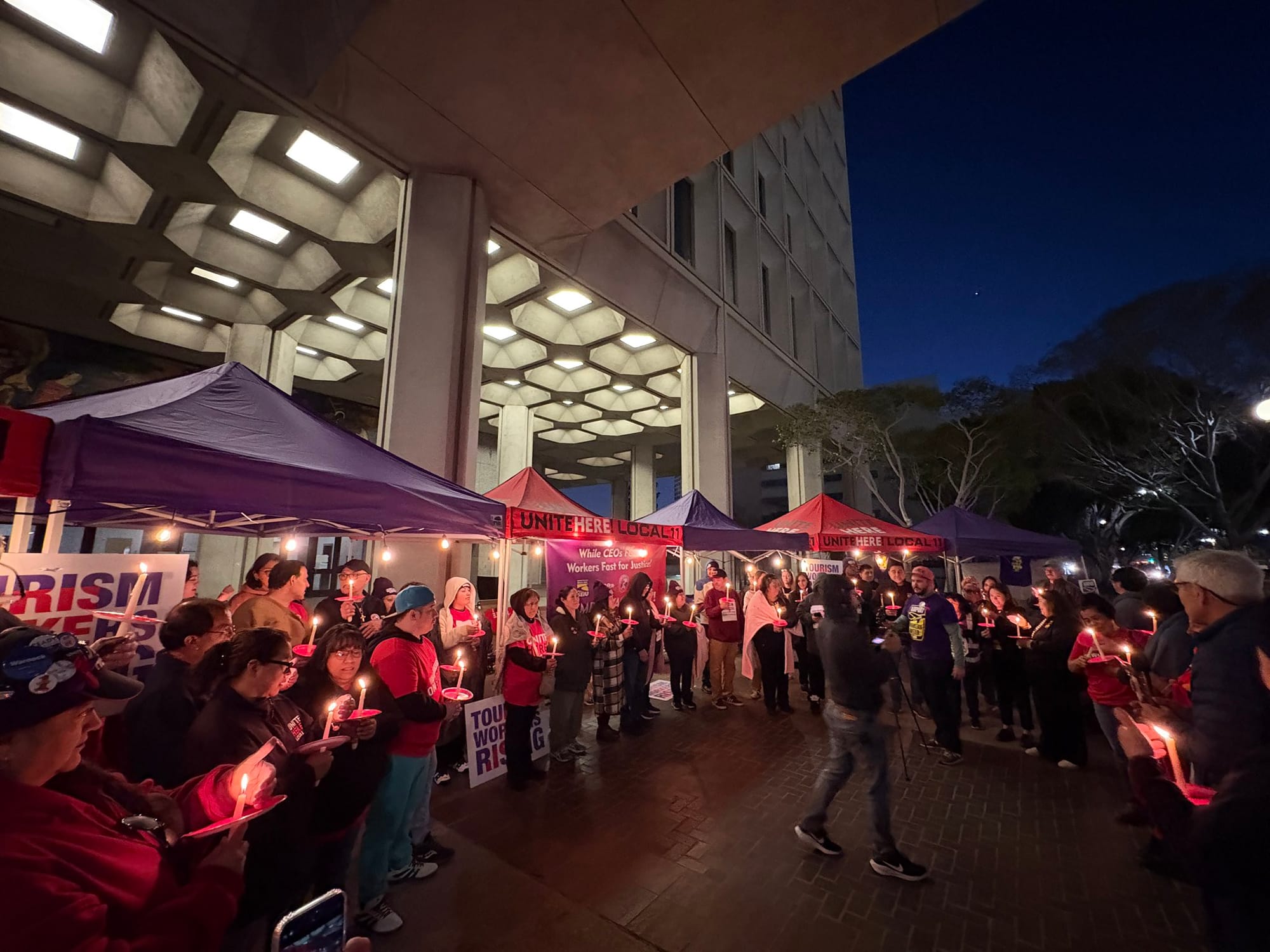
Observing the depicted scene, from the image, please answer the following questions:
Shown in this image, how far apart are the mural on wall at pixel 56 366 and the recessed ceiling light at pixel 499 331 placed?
7.10m

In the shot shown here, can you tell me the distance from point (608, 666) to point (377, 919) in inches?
145

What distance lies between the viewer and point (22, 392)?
36.2 ft

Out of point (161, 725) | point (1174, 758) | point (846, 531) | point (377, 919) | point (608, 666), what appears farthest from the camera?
point (846, 531)

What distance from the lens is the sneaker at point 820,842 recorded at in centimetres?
408

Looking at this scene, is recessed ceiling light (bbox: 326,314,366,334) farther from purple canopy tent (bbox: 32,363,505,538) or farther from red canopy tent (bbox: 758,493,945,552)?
red canopy tent (bbox: 758,493,945,552)

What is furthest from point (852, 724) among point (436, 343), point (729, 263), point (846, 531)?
point (729, 263)

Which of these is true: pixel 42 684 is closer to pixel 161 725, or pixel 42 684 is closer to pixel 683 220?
pixel 161 725

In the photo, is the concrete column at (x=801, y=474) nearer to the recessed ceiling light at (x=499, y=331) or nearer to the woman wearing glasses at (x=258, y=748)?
the recessed ceiling light at (x=499, y=331)

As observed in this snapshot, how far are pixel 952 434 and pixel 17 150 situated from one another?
26.4m

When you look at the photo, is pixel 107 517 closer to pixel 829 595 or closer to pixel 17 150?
pixel 829 595

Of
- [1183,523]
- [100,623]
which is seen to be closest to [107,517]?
[100,623]

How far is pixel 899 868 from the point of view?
12.5ft

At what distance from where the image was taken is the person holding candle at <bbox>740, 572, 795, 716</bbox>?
A: 7969 millimetres

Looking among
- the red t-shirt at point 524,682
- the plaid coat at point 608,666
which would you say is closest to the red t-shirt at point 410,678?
the red t-shirt at point 524,682
